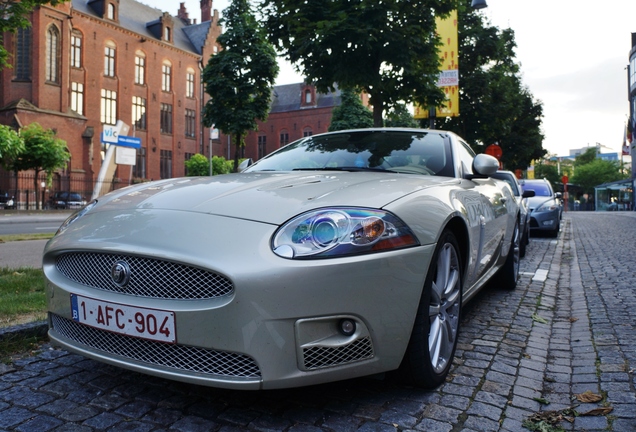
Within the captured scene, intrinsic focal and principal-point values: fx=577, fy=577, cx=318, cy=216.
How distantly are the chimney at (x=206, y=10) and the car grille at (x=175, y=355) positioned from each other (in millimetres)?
64625

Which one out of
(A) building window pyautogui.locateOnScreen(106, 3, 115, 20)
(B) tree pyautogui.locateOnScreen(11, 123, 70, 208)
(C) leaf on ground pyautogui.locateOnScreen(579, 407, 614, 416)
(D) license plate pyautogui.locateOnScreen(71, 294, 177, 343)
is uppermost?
(A) building window pyautogui.locateOnScreen(106, 3, 115, 20)

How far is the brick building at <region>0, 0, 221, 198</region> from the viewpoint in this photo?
39781 millimetres

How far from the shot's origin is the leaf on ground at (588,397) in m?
2.70

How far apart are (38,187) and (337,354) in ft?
125

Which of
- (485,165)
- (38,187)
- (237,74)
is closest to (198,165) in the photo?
(38,187)

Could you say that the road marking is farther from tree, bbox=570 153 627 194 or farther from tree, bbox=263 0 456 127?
tree, bbox=570 153 627 194

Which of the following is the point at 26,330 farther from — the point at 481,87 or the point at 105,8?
the point at 105,8

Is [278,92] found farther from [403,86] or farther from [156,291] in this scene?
[156,291]

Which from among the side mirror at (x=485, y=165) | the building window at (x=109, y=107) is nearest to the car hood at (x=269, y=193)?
the side mirror at (x=485, y=165)

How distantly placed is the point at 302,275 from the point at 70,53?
4672 cm

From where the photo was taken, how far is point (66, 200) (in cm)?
3759

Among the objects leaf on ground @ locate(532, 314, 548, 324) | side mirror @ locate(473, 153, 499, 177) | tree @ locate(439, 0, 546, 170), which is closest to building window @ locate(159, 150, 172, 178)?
tree @ locate(439, 0, 546, 170)

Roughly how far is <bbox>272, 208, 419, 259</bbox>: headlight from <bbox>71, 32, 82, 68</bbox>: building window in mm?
46803

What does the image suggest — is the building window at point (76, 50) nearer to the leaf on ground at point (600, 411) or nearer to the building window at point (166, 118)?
the building window at point (166, 118)
